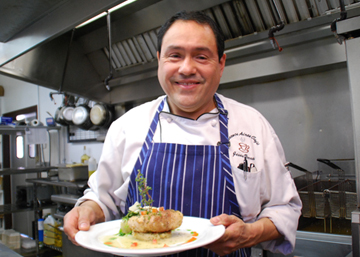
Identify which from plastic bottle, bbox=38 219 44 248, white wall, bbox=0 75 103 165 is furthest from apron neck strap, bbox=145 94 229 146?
plastic bottle, bbox=38 219 44 248

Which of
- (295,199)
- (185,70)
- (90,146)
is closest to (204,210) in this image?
(295,199)

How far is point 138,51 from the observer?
320cm

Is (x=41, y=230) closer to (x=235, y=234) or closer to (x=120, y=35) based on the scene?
(x=120, y=35)

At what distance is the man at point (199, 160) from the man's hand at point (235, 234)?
0.01m

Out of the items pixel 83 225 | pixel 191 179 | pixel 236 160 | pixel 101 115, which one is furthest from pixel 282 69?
pixel 101 115

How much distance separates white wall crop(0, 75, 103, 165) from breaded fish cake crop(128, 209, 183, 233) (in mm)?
3392

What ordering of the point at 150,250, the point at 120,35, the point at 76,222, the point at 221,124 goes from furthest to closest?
the point at 120,35 < the point at 221,124 < the point at 76,222 < the point at 150,250

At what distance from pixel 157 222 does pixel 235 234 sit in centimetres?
28

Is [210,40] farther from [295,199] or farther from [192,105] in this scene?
[295,199]

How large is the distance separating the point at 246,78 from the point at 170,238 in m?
1.77

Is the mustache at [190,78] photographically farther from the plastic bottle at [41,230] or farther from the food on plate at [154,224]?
the plastic bottle at [41,230]

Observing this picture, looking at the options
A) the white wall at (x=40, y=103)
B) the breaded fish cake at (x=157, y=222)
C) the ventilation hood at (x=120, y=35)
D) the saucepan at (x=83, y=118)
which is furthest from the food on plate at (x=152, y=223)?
the white wall at (x=40, y=103)

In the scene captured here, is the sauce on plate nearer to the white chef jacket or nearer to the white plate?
the white plate

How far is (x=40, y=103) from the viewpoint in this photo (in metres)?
5.76
